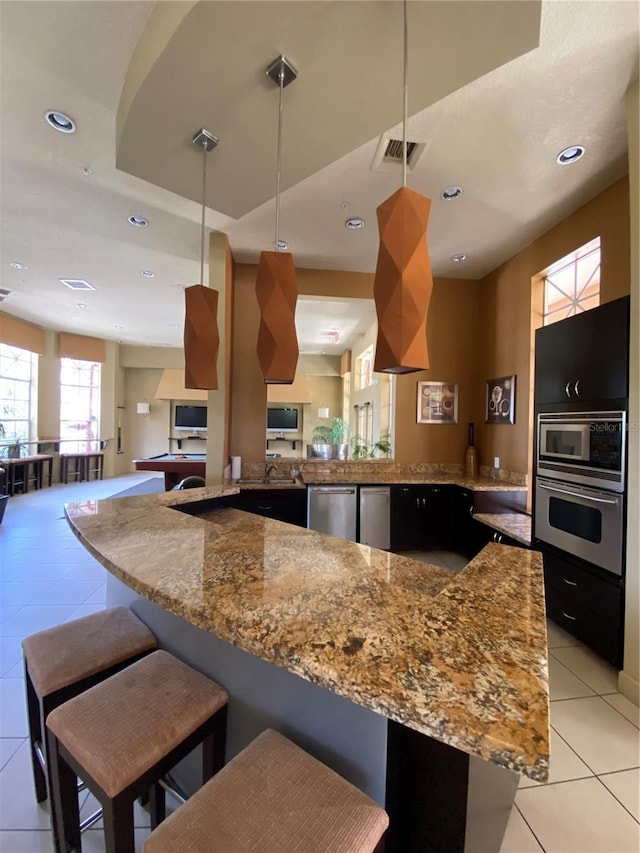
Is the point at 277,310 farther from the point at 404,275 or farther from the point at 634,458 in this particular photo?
the point at 634,458

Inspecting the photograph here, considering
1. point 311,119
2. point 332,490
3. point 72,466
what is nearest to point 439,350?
point 332,490

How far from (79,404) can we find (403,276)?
9.99 meters

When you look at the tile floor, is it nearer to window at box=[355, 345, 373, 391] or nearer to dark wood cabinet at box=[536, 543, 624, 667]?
dark wood cabinet at box=[536, 543, 624, 667]

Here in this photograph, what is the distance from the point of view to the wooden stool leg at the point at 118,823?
34.4 inches

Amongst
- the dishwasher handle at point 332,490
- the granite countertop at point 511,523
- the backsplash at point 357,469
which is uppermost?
the backsplash at point 357,469

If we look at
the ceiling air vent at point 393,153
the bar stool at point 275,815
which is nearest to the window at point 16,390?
the ceiling air vent at point 393,153

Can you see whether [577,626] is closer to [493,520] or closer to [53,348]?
[493,520]

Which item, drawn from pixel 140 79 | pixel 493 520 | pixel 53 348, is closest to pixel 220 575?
pixel 140 79

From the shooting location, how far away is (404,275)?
1.28 meters

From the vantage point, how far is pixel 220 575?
1.06 m

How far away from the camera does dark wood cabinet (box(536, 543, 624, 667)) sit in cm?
206

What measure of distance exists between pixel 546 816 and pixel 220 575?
5.44 feet

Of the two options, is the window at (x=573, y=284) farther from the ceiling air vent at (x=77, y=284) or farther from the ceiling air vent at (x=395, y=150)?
the ceiling air vent at (x=77, y=284)

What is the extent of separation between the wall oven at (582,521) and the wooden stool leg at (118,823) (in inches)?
99.9
